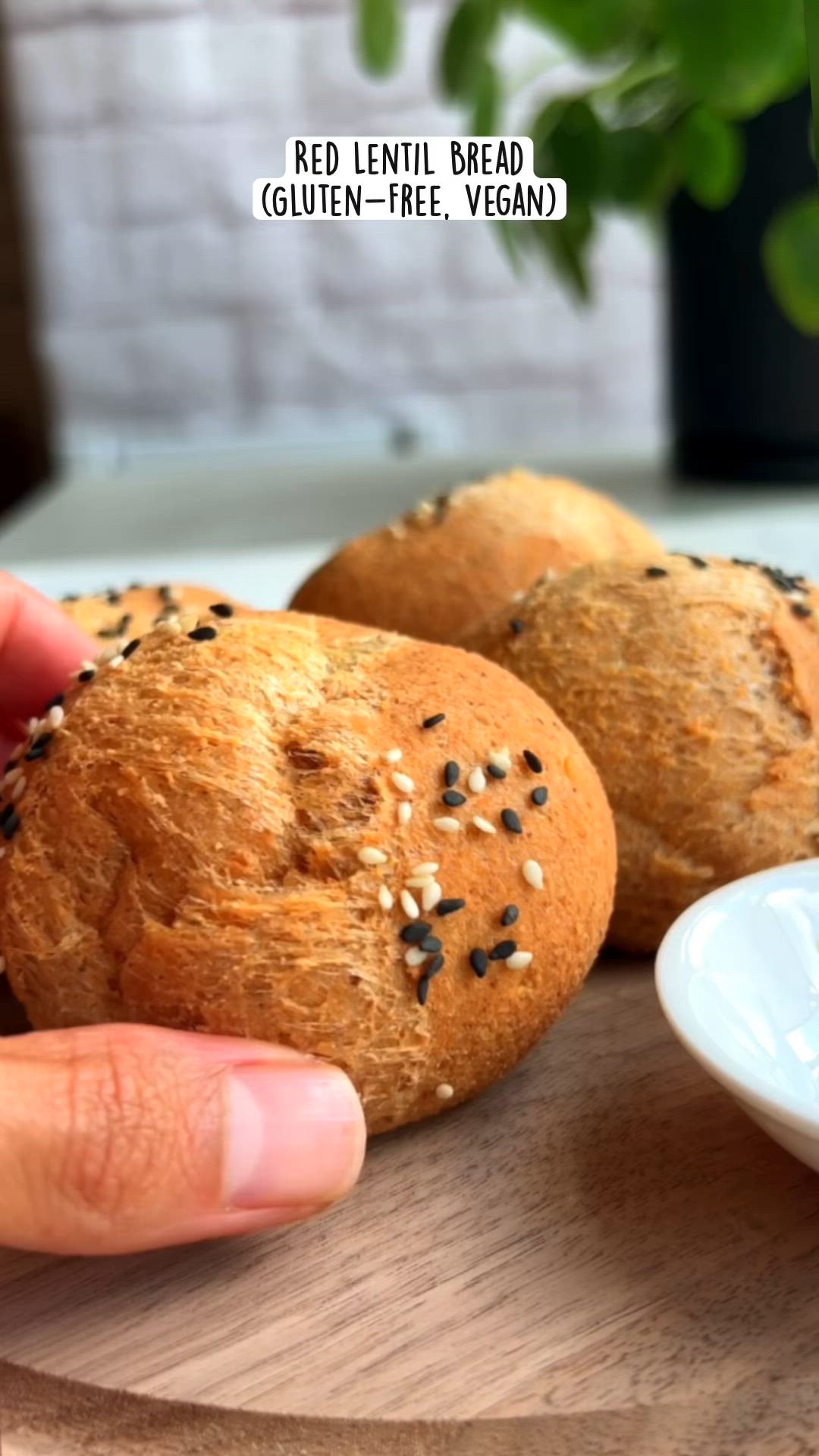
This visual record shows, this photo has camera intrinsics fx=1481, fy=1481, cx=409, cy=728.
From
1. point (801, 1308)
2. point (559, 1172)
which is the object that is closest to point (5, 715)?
point (559, 1172)

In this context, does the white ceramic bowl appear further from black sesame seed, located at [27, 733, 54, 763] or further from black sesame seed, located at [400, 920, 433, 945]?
black sesame seed, located at [27, 733, 54, 763]

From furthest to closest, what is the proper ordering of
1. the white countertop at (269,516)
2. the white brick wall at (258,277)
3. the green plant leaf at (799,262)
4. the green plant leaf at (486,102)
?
the white brick wall at (258,277) < the white countertop at (269,516) < the green plant leaf at (486,102) < the green plant leaf at (799,262)

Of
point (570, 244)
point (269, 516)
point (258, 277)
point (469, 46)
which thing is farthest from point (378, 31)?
point (258, 277)

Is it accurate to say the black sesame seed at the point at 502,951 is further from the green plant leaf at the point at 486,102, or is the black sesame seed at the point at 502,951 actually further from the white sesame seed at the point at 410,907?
the green plant leaf at the point at 486,102

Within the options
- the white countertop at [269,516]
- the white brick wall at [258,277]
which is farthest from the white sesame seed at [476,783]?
the white brick wall at [258,277]

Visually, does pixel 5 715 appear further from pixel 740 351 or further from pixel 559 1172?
pixel 740 351

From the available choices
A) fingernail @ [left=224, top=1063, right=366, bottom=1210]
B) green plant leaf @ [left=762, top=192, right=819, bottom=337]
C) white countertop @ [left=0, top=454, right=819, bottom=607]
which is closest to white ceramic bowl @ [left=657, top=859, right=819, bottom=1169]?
fingernail @ [left=224, top=1063, right=366, bottom=1210]

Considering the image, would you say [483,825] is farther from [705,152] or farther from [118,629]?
[705,152]
